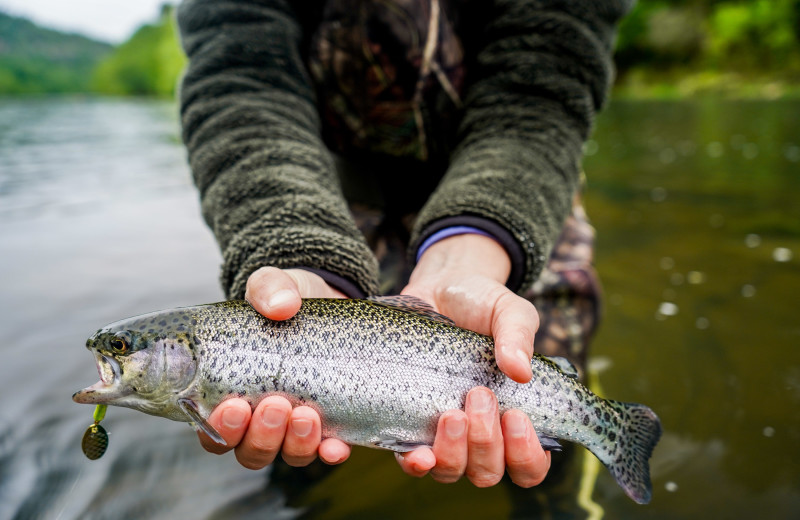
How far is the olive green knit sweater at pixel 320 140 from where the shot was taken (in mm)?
2256

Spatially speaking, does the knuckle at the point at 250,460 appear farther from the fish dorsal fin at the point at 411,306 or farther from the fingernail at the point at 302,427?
the fish dorsal fin at the point at 411,306

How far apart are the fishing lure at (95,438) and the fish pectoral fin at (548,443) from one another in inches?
59.4

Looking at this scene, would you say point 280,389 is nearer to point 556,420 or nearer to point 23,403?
point 556,420

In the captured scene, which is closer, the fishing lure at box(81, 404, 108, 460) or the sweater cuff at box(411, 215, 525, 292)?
the fishing lure at box(81, 404, 108, 460)

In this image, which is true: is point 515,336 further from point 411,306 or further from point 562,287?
point 562,287

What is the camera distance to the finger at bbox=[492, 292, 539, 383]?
1707 mm

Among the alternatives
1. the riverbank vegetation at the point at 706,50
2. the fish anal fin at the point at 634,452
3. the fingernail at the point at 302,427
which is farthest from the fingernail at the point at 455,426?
the riverbank vegetation at the point at 706,50

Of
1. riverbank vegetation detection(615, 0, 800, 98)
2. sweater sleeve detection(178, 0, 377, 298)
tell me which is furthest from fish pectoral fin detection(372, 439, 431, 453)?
riverbank vegetation detection(615, 0, 800, 98)

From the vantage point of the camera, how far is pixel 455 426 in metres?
1.75

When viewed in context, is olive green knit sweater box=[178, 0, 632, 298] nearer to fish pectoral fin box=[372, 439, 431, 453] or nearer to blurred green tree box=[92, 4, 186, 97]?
fish pectoral fin box=[372, 439, 431, 453]

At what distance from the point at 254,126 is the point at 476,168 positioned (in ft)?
3.46

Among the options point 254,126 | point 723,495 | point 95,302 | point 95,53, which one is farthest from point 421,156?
point 95,53

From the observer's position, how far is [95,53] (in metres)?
134

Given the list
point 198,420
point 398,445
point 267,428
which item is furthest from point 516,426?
point 198,420
